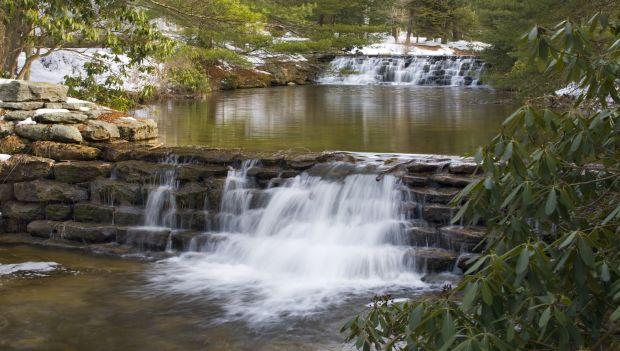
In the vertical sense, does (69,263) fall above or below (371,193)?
below

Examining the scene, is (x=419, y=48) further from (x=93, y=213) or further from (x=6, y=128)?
(x=93, y=213)

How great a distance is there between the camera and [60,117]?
1020cm

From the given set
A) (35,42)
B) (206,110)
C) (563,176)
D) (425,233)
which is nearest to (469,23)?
(206,110)

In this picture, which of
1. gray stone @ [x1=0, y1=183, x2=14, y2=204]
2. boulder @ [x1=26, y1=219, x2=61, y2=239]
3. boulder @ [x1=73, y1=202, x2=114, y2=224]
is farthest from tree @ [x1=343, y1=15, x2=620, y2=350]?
gray stone @ [x1=0, y1=183, x2=14, y2=204]

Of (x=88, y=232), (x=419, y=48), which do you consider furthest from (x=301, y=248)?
(x=419, y=48)

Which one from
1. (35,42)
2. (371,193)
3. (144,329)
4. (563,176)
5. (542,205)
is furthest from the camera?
(35,42)

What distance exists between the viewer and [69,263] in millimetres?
7977

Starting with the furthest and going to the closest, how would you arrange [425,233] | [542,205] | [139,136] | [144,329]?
[139,136]
[425,233]
[144,329]
[542,205]

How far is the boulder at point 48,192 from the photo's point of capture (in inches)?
367

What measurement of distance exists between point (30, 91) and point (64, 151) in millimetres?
1387

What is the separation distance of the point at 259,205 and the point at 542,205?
19.3 ft

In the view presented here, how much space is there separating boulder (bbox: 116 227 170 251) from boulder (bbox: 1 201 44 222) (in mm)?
1355

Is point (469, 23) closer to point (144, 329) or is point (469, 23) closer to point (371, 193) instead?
point (371, 193)

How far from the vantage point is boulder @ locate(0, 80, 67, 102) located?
1025 cm
